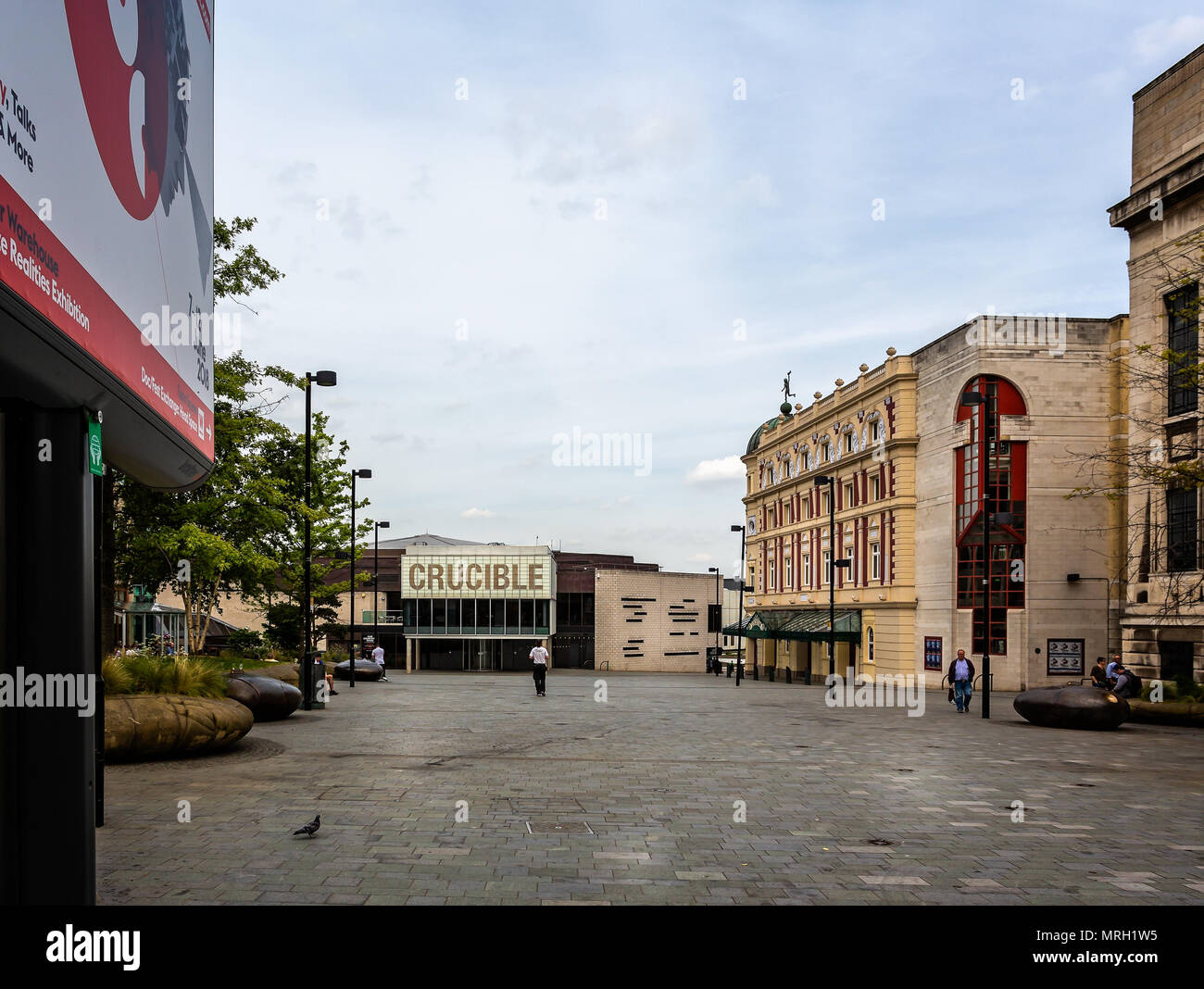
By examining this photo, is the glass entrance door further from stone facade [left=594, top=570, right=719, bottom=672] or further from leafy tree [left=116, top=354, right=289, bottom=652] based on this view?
leafy tree [left=116, top=354, right=289, bottom=652]

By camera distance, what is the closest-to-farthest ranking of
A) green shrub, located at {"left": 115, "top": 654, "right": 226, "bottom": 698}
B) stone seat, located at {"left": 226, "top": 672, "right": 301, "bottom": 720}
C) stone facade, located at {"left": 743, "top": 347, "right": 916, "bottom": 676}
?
green shrub, located at {"left": 115, "top": 654, "right": 226, "bottom": 698} < stone seat, located at {"left": 226, "top": 672, "right": 301, "bottom": 720} < stone facade, located at {"left": 743, "top": 347, "right": 916, "bottom": 676}

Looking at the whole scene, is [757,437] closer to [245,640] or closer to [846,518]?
[846,518]

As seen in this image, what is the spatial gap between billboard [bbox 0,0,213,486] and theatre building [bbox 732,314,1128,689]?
1243 inches

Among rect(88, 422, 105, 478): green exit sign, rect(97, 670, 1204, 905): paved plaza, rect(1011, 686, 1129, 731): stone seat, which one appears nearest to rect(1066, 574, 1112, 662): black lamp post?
rect(1011, 686, 1129, 731): stone seat

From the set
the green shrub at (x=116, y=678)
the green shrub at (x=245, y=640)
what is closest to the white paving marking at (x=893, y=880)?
the green shrub at (x=116, y=678)

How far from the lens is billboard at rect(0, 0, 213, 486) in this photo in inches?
163

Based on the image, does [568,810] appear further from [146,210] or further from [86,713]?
[146,210]

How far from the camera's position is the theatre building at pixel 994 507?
38688 millimetres

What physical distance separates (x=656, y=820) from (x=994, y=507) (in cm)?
3292
